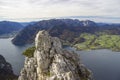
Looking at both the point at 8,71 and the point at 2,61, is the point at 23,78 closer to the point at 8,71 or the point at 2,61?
the point at 8,71

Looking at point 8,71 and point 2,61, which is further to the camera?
point 2,61

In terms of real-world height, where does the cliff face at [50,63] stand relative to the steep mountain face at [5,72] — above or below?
above

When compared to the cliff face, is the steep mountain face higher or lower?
lower

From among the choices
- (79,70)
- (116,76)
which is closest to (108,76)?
(116,76)

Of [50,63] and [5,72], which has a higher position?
[50,63]

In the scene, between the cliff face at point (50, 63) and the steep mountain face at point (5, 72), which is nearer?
the cliff face at point (50, 63)

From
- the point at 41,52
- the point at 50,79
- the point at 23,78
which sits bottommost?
the point at 23,78

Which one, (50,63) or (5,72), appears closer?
(50,63)

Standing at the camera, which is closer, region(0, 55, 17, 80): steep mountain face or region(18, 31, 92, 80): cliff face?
region(18, 31, 92, 80): cliff face
